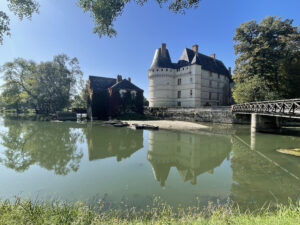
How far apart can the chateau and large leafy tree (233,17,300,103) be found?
11773 mm

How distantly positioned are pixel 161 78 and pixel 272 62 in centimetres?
2109

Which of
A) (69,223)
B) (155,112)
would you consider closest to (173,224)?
(69,223)

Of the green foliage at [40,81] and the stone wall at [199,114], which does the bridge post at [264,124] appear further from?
the green foliage at [40,81]

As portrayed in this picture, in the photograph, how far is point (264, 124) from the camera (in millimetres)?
14648

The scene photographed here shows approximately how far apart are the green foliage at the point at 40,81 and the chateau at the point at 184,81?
2136 centimetres

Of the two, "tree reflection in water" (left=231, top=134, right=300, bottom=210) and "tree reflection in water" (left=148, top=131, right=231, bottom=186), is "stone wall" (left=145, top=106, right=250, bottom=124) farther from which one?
"tree reflection in water" (left=231, top=134, right=300, bottom=210)

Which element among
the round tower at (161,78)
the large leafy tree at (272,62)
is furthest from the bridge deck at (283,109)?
the round tower at (161,78)

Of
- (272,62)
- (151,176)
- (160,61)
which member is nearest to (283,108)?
(151,176)

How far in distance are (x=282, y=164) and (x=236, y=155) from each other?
2021 millimetres

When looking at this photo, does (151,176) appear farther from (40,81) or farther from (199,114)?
(40,81)

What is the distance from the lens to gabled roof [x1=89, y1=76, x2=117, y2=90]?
32428 mm

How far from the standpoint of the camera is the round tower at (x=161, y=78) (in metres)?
35.0

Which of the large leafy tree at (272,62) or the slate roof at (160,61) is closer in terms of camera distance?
the large leafy tree at (272,62)

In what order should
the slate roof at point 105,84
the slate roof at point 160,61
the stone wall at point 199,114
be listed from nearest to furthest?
1. the stone wall at point 199,114
2. the slate roof at point 105,84
3. the slate roof at point 160,61
